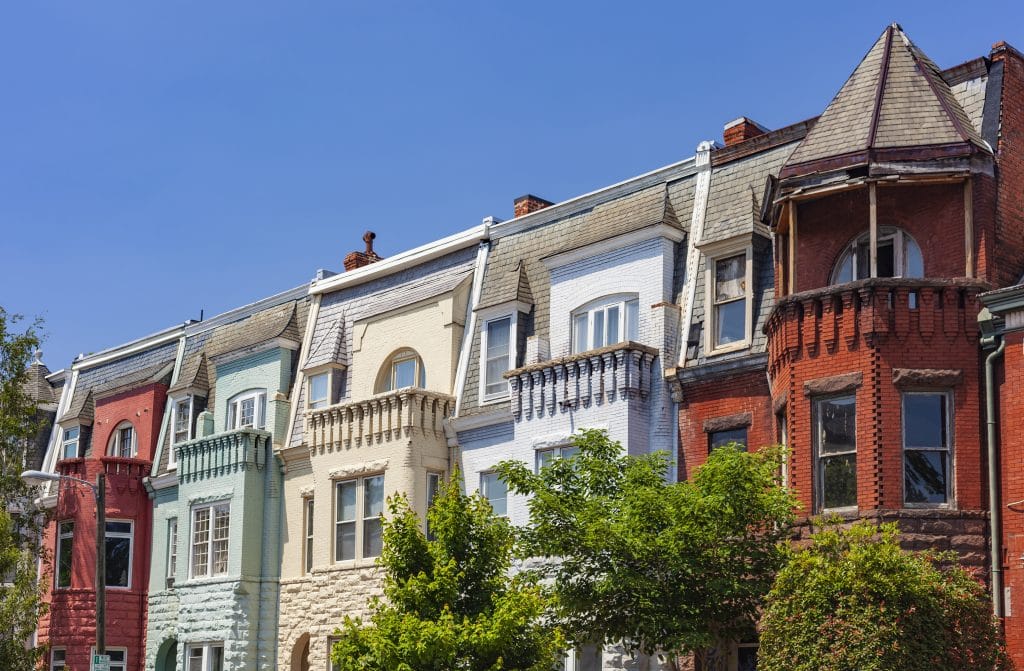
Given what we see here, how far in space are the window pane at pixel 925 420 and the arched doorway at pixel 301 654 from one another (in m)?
16.9

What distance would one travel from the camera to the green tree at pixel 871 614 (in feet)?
66.6

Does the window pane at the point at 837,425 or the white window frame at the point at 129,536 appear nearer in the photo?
the window pane at the point at 837,425

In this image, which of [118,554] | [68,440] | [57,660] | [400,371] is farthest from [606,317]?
[68,440]

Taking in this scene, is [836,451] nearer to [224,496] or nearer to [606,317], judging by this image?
[606,317]

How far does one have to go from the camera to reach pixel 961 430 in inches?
917

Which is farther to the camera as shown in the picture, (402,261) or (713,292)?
(402,261)

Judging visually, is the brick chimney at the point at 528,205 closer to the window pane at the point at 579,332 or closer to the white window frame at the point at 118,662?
the window pane at the point at 579,332

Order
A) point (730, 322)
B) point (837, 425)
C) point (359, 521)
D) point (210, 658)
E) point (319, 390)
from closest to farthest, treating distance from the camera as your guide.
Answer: point (837, 425), point (730, 322), point (359, 521), point (210, 658), point (319, 390)

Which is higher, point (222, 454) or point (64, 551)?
point (222, 454)

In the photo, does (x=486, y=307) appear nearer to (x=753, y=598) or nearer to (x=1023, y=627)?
(x=753, y=598)

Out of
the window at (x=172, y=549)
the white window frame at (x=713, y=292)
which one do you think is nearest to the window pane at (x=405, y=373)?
the window at (x=172, y=549)

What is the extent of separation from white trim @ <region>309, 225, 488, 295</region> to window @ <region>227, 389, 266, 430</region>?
10.1 ft

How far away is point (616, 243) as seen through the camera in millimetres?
30000

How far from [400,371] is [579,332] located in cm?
630
